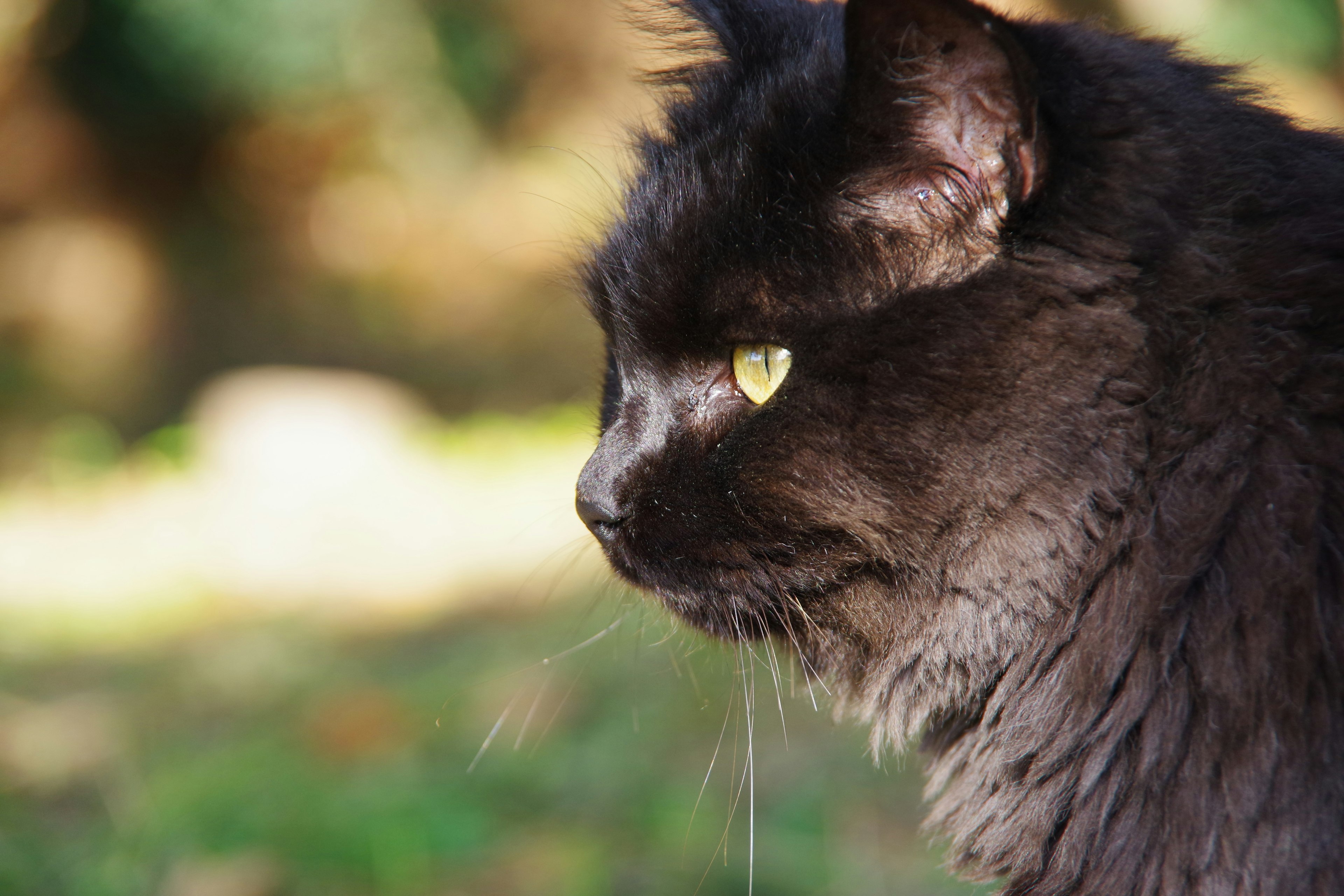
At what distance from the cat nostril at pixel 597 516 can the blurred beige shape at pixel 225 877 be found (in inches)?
55.5

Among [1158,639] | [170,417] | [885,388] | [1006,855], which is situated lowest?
[170,417]

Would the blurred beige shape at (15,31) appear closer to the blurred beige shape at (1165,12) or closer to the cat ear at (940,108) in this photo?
the blurred beige shape at (1165,12)

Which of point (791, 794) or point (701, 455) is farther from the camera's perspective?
point (791, 794)

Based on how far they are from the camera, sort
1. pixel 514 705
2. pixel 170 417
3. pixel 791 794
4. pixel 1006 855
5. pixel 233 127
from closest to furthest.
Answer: pixel 1006 855 < pixel 791 794 < pixel 514 705 < pixel 170 417 < pixel 233 127

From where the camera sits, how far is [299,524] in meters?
5.36

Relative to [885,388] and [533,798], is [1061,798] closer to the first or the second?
[885,388]

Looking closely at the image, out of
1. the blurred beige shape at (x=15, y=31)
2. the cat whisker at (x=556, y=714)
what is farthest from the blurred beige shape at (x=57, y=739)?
the blurred beige shape at (x=15, y=31)

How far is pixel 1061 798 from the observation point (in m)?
1.31

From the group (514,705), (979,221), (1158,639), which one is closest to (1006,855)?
(1158,639)

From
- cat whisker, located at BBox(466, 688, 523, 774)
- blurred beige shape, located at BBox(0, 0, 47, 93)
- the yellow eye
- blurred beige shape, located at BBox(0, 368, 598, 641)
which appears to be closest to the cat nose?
the yellow eye

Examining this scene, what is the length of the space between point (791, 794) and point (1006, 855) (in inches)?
54.9

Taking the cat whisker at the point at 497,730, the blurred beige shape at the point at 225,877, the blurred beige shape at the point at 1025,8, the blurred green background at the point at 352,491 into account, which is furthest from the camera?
the cat whisker at the point at 497,730

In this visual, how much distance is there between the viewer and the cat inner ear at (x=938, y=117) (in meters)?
1.17

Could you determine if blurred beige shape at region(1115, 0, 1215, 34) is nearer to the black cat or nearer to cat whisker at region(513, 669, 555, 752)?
cat whisker at region(513, 669, 555, 752)
